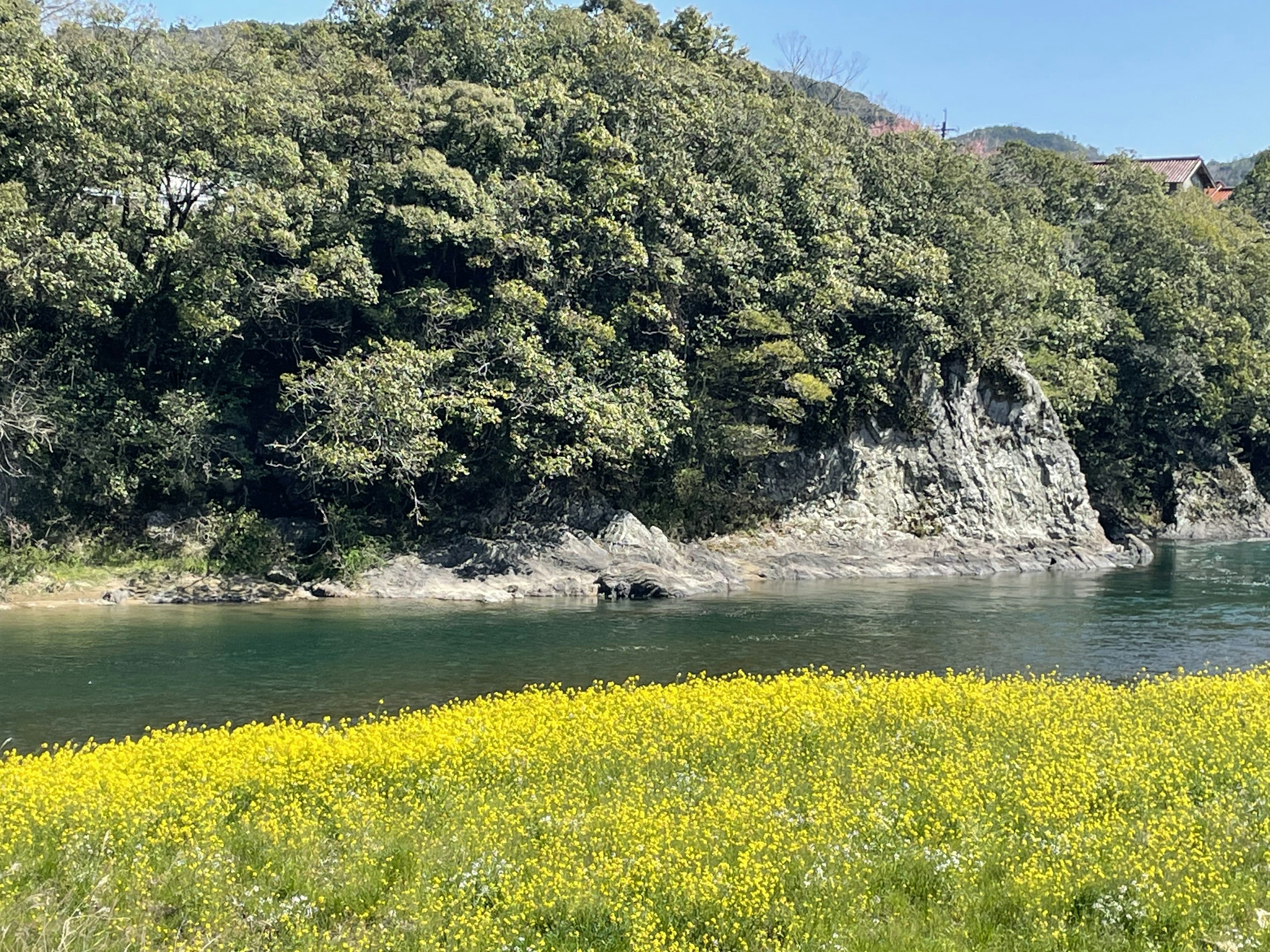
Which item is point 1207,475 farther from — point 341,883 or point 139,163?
point 341,883

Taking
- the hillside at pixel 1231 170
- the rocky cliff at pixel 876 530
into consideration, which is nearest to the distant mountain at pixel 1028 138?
the hillside at pixel 1231 170

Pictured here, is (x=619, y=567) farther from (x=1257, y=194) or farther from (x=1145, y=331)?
(x=1257, y=194)

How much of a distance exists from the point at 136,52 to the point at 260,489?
15.3 meters

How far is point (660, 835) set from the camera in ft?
26.9

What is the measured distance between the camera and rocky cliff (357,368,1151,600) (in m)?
32.7

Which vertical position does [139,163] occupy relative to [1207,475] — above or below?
above

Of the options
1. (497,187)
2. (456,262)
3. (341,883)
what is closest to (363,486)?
(456,262)

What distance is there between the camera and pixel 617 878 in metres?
7.39

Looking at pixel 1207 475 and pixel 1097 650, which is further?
pixel 1207 475

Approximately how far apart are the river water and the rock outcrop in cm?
2303

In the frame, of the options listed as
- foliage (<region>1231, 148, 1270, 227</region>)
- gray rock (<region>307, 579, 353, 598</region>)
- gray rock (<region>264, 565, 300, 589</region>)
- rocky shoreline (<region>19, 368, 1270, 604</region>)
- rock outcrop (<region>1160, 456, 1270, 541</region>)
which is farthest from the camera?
foliage (<region>1231, 148, 1270, 227</region>)

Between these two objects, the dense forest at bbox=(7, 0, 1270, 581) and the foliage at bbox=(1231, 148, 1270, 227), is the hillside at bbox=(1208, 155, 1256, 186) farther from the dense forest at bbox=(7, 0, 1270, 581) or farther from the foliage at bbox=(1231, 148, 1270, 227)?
the dense forest at bbox=(7, 0, 1270, 581)

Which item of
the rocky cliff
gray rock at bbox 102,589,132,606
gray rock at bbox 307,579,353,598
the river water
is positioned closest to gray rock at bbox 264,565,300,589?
gray rock at bbox 307,579,353,598

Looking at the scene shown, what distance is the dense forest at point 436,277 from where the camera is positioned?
30391mm
